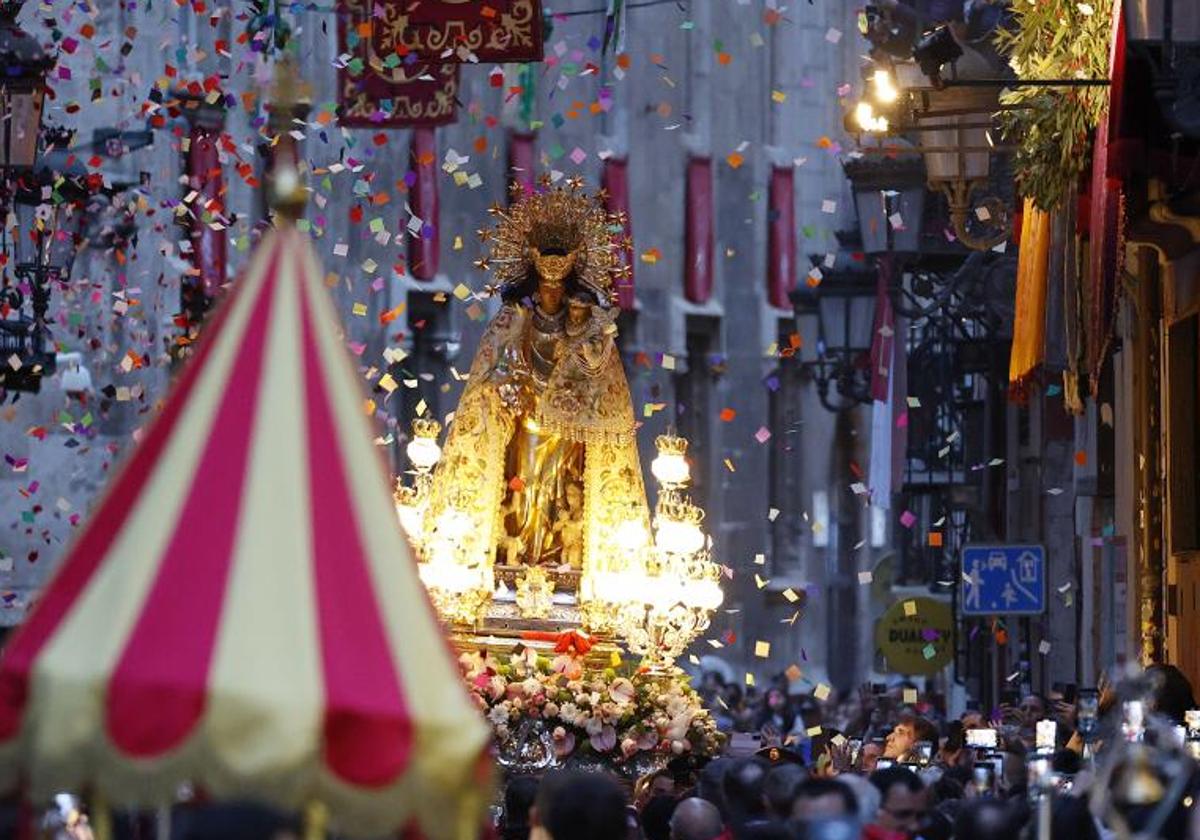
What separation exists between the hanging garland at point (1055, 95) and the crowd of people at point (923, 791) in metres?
3.25

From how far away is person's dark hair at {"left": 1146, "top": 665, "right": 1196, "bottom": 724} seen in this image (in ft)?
47.5

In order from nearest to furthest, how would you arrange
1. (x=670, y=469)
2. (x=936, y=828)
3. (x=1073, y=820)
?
1. (x=1073, y=820)
2. (x=936, y=828)
3. (x=670, y=469)

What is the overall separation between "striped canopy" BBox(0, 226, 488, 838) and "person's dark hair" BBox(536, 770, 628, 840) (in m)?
1.10

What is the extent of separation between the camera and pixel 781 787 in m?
10.9

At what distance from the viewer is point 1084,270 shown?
19734mm

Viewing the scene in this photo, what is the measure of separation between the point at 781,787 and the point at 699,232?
45793 mm

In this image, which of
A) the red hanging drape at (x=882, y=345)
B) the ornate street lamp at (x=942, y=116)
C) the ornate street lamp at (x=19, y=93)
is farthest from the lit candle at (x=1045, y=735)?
the red hanging drape at (x=882, y=345)

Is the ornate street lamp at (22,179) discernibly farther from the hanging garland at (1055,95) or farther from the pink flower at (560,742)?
the hanging garland at (1055,95)

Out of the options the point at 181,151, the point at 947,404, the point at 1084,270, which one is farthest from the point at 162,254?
the point at 1084,270

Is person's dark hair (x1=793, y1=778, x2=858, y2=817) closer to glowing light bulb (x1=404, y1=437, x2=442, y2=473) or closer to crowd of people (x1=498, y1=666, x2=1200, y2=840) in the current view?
crowd of people (x1=498, y1=666, x2=1200, y2=840)

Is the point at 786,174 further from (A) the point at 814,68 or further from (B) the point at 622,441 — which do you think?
(B) the point at 622,441

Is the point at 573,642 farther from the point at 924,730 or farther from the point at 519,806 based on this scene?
the point at 519,806

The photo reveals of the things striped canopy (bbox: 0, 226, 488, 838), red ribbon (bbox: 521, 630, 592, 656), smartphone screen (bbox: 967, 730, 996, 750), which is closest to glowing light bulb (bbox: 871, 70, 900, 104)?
red ribbon (bbox: 521, 630, 592, 656)

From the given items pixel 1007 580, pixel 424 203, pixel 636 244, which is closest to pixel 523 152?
pixel 424 203
